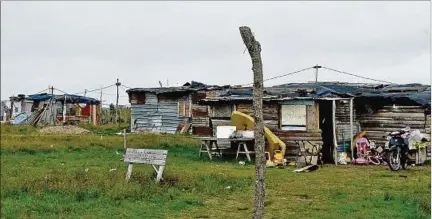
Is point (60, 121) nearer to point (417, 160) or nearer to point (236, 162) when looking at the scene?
point (236, 162)

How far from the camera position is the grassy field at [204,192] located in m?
10.3

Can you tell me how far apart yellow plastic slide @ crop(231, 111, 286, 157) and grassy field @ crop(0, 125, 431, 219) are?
5.38ft

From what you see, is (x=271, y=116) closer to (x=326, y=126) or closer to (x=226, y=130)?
(x=226, y=130)

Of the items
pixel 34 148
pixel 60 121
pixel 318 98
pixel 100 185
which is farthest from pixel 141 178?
pixel 60 121

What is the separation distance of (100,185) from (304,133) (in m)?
9.75

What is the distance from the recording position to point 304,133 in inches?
812

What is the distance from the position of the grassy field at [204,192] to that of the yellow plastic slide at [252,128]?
1641 mm

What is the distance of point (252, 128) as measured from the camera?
21.5m

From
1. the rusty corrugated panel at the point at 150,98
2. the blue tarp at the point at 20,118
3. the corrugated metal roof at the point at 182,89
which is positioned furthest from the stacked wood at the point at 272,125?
the blue tarp at the point at 20,118

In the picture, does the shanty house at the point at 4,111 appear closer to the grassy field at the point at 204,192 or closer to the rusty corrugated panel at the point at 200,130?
the rusty corrugated panel at the point at 200,130

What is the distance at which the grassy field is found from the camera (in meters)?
10.3

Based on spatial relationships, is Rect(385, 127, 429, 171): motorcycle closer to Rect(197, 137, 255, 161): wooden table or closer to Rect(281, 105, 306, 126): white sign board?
Rect(281, 105, 306, 126): white sign board

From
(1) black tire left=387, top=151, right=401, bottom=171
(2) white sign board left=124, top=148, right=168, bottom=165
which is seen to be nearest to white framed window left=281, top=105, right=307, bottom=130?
(1) black tire left=387, top=151, right=401, bottom=171

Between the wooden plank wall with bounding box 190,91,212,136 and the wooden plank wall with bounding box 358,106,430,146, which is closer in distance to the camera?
the wooden plank wall with bounding box 358,106,430,146
